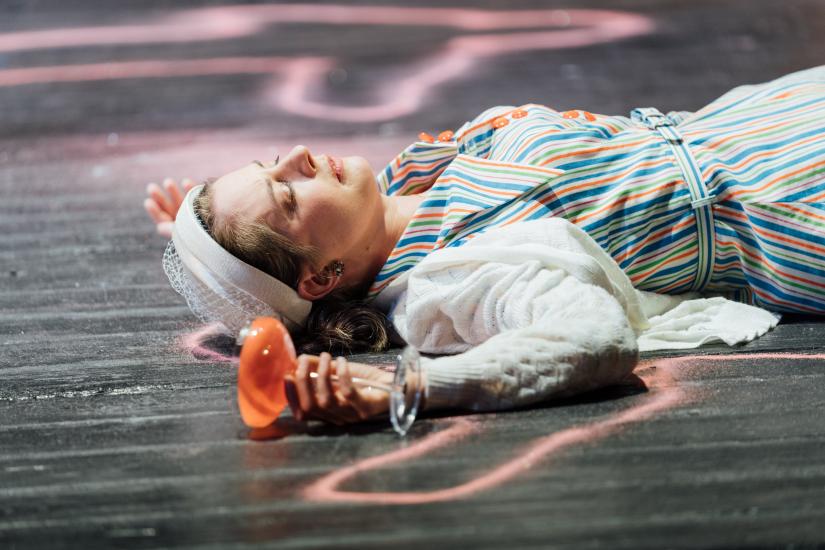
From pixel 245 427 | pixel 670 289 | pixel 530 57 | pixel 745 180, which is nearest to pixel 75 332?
pixel 245 427

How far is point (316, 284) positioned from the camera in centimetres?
207

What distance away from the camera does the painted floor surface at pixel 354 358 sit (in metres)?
1.35

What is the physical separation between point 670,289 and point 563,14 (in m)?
2.97

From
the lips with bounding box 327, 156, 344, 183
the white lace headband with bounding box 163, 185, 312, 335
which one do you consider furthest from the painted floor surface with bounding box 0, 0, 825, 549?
→ the lips with bounding box 327, 156, 344, 183

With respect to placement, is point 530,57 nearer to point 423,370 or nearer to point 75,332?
point 75,332

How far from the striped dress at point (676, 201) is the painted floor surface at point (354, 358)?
165 millimetres

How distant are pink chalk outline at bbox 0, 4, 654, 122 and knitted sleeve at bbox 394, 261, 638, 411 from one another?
2164mm

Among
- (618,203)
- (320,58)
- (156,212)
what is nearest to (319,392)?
(618,203)

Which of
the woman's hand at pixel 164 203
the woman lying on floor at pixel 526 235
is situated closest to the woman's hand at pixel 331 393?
the woman lying on floor at pixel 526 235

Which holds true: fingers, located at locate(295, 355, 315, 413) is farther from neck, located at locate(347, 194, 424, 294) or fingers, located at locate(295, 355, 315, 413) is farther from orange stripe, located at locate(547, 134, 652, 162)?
orange stripe, located at locate(547, 134, 652, 162)

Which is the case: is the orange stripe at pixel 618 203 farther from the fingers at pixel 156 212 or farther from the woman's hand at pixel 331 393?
the fingers at pixel 156 212

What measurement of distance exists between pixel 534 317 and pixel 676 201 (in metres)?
0.46

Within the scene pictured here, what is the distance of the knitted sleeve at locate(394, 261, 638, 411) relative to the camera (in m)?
1.62

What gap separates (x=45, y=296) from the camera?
2.58 m
